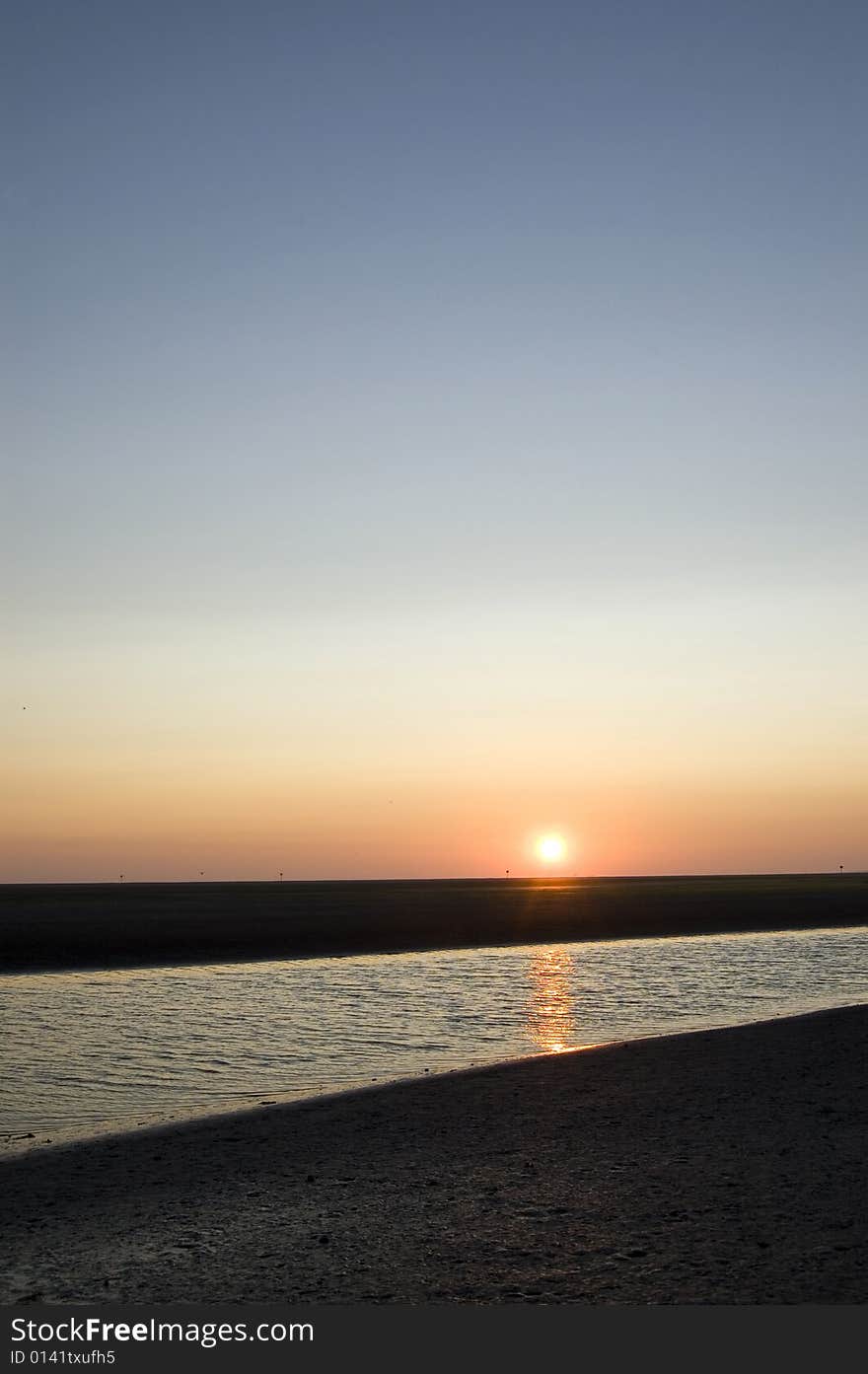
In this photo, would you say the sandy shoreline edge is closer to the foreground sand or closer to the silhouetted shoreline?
the foreground sand

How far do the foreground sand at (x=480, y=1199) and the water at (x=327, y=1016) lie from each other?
3629 millimetres

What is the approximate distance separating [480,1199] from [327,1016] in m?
18.7

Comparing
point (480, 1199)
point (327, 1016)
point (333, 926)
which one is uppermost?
point (480, 1199)

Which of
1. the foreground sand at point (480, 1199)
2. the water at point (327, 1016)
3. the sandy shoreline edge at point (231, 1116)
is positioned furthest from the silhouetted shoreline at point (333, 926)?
the foreground sand at point (480, 1199)

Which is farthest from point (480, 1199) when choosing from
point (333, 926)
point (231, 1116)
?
point (333, 926)

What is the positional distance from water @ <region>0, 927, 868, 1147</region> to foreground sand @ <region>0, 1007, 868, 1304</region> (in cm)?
363

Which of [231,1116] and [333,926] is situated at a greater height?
[231,1116]

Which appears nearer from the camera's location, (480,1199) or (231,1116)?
(480,1199)

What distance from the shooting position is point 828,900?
338 ft

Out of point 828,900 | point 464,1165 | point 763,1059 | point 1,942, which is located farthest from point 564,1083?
point 828,900

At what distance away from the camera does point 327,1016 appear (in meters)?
30.0

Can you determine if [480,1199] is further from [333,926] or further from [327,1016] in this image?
[333,926]

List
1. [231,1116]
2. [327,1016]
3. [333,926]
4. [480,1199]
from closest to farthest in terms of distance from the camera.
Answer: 1. [480,1199]
2. [231,1116]
3. [327,1016]
4. [333,926]

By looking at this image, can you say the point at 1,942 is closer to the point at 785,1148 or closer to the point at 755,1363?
the point at 785,1148
